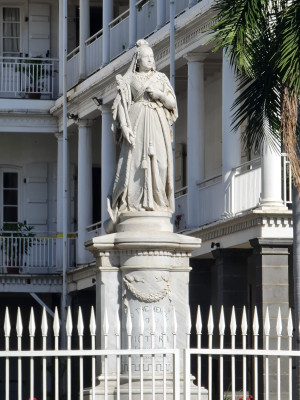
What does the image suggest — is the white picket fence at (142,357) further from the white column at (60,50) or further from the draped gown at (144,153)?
the white column at (60,50)

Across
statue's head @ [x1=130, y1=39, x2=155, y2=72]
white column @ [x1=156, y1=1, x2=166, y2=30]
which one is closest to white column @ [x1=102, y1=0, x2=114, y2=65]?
white column @ [x1=156, y1=1, x2=166, y2=30]

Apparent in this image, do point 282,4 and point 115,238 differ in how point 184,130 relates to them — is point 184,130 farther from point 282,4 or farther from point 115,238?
point 115,238

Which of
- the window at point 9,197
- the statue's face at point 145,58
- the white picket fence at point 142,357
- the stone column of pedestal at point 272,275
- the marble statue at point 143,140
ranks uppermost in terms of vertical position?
the window at point 9,197

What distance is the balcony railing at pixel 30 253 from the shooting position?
38.1 metres

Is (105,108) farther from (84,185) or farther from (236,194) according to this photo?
(236,194)

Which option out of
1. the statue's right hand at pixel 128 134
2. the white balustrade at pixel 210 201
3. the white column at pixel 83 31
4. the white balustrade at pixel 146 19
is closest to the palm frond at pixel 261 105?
the statue's right hand at pixel 128 134

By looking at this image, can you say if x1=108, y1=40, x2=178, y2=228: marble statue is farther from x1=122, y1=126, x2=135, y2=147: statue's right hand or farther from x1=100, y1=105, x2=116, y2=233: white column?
x1=100, y1=105, x2=116, y2=233: white column

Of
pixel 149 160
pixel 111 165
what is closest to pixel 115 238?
pixel 149 160

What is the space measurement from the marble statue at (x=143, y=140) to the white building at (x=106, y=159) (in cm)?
790

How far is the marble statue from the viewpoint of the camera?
15742mm

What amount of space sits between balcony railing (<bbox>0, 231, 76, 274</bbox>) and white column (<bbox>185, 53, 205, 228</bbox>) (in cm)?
882

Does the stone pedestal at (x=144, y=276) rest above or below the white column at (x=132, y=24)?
below

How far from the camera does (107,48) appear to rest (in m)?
35.6

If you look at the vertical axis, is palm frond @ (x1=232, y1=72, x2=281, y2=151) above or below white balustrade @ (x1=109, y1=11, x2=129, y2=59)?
below
